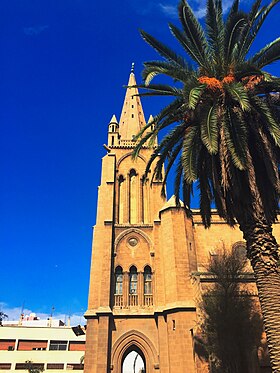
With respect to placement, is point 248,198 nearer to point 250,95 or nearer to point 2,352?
point 250,95

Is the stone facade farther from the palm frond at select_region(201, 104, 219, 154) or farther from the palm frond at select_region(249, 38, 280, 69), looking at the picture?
the palm frond at select_region(201, 104, 219, 154)

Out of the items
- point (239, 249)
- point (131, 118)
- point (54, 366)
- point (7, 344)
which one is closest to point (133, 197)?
point (239, 249)

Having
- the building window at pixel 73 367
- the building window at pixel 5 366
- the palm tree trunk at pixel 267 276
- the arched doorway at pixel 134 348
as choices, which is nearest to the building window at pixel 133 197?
the arched doorway at pixel 134 348

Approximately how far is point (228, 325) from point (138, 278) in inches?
345

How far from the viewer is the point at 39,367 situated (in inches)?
1654

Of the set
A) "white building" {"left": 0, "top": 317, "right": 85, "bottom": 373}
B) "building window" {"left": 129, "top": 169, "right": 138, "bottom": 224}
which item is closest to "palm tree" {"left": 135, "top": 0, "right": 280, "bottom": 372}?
"building window" {"left": 129, "top": 169, "right": 138, "bottom": 224}

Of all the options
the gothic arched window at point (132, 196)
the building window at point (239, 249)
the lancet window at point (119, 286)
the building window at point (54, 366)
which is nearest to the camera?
the lancet window at point (119, 286)

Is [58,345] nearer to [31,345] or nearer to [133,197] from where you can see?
[31,345]

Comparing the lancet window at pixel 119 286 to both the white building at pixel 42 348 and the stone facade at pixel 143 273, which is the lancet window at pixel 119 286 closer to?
the stone facade at pixel 143 273

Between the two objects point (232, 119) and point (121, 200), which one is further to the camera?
point (121, 200)

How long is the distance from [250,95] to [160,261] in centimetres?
1729

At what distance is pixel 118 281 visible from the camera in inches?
965

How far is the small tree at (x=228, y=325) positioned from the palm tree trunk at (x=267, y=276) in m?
9.51

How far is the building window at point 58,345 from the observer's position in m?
45.9
